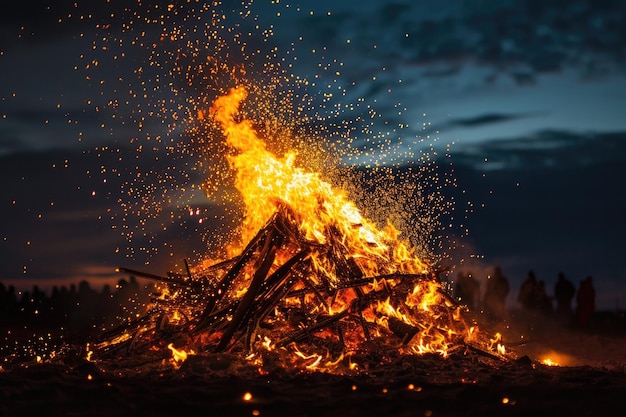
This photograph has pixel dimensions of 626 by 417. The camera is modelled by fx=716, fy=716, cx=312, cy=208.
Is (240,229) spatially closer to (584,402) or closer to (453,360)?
(453,360)

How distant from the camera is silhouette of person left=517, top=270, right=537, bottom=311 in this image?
26.0 metres

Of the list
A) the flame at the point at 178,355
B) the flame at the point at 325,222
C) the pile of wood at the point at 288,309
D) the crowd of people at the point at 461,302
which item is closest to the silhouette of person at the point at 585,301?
the crowd of people at the point at 461,302

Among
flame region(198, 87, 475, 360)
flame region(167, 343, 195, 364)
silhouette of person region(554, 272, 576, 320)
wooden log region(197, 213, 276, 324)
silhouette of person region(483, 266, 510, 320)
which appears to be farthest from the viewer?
silhouette of person region(554, 272, 576, 320)

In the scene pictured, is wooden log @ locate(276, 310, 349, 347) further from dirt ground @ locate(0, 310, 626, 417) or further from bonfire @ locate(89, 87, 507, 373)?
dirt ground @ locate(0, 310, 626, 417)

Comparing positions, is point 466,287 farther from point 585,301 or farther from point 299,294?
point 299,294

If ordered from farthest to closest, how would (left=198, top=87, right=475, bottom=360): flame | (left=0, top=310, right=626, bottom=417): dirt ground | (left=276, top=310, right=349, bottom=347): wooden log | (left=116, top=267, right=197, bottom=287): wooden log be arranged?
1. (left=116, top=267, right=197, bottom=287): wooden log
2. (left=198, top=87, right=475, bottom=360): flame
3. (left=276, top=310, right=349, bottom=347): wooden log
4. (left=0, top=310, right=626, bottom=417): dirt ground

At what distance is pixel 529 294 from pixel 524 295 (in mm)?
183

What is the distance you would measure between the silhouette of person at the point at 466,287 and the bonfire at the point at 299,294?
12.5 metres

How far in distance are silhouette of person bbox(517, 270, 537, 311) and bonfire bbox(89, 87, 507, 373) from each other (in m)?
13.0

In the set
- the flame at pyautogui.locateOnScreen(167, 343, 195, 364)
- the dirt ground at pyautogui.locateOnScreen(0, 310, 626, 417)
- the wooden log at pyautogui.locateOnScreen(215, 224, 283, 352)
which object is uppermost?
the wooden log at pyautogui.locateOnScreen(215, 224, 283, 352)

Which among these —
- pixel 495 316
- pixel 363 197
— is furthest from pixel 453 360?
pixel 495 316

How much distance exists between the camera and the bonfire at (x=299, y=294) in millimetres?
11523

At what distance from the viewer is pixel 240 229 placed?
15109mm

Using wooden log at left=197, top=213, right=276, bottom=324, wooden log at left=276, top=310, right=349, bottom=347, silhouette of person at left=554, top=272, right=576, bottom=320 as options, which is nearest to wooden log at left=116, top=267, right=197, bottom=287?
wooden log at left=197, top=213, right=276, bottom=324
